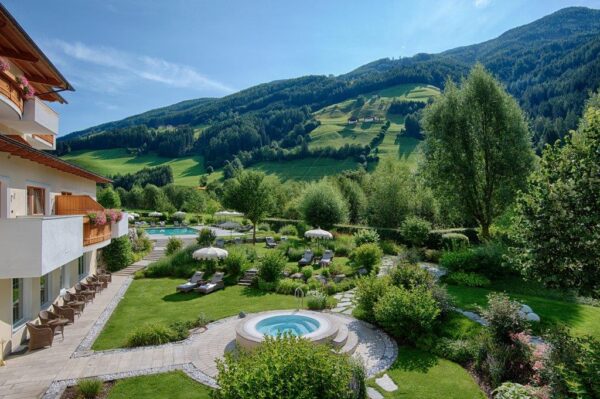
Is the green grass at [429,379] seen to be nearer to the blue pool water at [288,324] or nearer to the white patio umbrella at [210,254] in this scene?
the blue pool water at [288,324]

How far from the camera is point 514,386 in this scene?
7.47m

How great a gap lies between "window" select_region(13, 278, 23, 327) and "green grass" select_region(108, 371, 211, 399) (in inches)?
225

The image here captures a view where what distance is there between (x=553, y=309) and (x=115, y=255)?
79.4 ft

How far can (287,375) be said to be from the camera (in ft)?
19.6

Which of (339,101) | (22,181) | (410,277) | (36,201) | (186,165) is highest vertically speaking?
(339,101)

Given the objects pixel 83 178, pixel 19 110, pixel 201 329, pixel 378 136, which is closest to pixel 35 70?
pixel 19 110

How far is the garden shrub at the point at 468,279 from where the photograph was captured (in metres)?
17.0

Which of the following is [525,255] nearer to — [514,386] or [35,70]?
[514,386]

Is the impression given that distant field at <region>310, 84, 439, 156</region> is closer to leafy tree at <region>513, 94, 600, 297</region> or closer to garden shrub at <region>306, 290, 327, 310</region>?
garden shrub at <region>306, 290, 327, 310</region>

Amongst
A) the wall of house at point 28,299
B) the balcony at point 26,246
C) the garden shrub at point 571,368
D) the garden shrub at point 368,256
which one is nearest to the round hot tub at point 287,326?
the garden shrub at point 571,368

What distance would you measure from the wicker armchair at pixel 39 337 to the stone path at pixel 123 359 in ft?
0.77

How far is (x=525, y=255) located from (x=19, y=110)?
47.7 ft

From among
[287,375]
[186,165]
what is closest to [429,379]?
[287,375]

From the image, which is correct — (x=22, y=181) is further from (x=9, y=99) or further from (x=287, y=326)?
(x=287, y=326)
